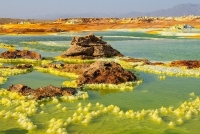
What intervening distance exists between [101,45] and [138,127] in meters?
30.0

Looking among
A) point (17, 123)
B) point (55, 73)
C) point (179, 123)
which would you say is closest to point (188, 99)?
point (179, 123)

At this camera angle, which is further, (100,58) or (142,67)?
(100,58)

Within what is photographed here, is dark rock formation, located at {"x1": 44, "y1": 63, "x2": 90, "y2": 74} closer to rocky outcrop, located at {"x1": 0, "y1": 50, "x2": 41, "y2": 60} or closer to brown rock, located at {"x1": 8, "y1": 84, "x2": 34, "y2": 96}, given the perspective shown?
rocky outcrop, located at {"x1": 0, "y1": 50, "x2": 41, "y2": 60}

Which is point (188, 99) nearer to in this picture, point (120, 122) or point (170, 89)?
point (170, 89)

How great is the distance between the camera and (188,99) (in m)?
20.8

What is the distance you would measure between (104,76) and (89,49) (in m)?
17.9

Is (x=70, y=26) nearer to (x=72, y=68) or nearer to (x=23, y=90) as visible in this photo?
(x=72, y=68)

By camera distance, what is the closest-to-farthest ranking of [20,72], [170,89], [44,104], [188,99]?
[44,104] → [188,99] → [170,89] → [20,72]

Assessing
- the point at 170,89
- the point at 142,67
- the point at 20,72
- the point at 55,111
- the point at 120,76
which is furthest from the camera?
the point at 142,67

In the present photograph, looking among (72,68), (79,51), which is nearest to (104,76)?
(72,68)

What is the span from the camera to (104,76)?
25969mm

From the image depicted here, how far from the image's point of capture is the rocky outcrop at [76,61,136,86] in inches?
994

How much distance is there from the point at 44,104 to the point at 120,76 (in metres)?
8.49

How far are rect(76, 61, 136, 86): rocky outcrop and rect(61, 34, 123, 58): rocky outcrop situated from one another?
15.4m
